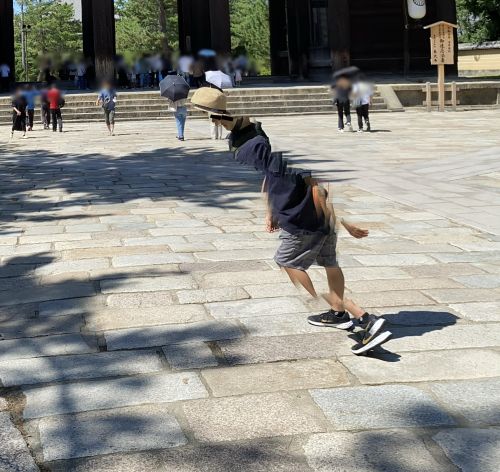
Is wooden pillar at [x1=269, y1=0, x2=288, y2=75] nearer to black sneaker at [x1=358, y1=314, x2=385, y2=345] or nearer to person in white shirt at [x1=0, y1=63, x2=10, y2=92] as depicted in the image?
person in white shirt at [x1=0, y1=63, x2=10, y2=92]

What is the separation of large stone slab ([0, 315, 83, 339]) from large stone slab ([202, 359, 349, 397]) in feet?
3.98

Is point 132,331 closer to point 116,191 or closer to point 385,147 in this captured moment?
point 116,191

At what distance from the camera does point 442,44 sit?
24312 millimetres

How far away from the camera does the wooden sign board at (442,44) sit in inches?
949

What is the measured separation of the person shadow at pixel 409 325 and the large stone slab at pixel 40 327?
5.45 feet

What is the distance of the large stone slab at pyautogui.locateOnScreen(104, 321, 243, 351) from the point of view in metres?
4.64

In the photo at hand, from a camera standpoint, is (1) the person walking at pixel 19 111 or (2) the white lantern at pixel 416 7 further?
(2) the white lantern at pixel 416 7

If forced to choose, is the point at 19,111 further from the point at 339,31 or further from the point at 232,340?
the point at 232,340

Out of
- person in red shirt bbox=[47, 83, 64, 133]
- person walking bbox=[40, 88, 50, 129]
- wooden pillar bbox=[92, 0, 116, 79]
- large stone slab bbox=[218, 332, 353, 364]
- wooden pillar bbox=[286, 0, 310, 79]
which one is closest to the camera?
large stone slab bbox=[218, 332, 353, 364]

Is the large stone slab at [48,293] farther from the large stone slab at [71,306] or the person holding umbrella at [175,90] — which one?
the person holding umbrella at [175,90]

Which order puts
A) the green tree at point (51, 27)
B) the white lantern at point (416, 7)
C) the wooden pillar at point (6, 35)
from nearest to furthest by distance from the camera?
1. the white lantern at point (416, 7)
2. the wooden pillar at point (6, 35)
3. the green tree at point (51, 27)

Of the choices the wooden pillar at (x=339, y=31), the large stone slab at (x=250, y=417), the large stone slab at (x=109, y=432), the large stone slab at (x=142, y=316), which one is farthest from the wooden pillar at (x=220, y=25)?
the large stone slab at (x=109, y=432)

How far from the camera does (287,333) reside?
4.80 meters

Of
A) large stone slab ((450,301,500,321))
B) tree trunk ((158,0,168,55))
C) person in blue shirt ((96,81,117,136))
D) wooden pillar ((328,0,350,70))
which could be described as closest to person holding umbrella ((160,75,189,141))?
person in blue shirt ((96,81,117,136))
